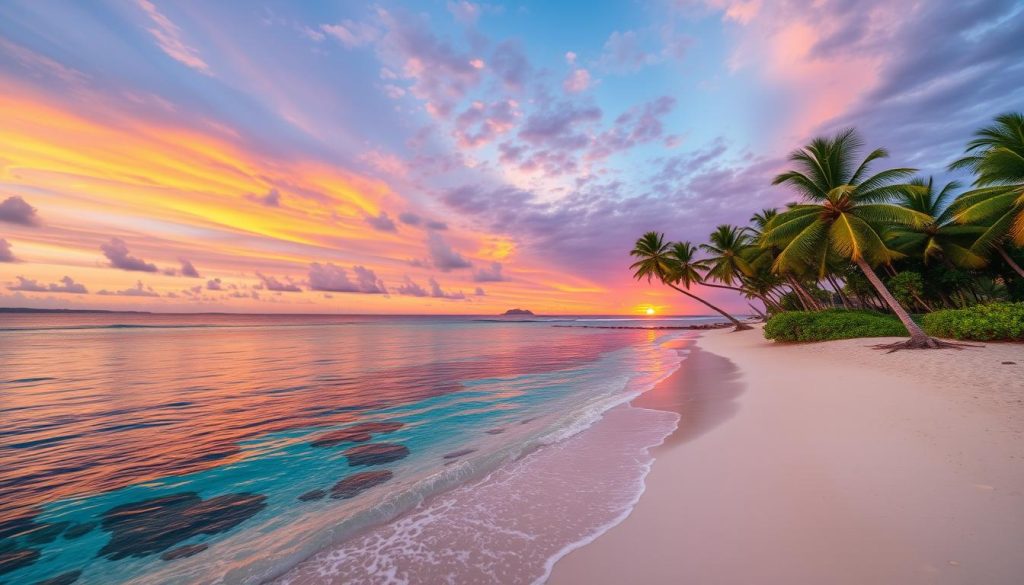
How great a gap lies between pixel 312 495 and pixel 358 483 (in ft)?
2.08

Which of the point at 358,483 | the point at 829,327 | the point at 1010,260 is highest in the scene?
the point at 1010,260

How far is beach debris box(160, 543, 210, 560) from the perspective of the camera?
13.2 ft

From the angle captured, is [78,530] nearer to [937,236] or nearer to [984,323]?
[984,323]

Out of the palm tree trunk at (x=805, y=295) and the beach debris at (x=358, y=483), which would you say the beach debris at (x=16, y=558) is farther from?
the palm tree trunk at (x=805, y=295)

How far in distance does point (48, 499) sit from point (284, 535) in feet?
14.9

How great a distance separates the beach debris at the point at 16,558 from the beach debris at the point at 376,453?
353 cm

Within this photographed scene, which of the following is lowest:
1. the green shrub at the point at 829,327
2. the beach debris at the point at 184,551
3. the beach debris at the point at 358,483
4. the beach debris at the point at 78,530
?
the beach debris at the point at 78,530

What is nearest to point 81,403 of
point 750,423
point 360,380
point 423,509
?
point 360,380

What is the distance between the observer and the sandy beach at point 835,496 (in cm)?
307

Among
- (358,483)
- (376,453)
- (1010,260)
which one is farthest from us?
(1010,260)

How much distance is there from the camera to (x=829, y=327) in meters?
20.7

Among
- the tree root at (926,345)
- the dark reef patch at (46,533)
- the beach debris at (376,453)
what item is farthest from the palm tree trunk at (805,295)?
the dark reef patch at (46,533)

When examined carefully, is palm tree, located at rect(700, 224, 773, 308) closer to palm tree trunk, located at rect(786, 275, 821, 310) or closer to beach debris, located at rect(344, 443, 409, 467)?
palm tree trunk, located at rect(786, 275, 821, 310)

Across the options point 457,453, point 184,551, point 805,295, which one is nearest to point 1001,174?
point 805,295
